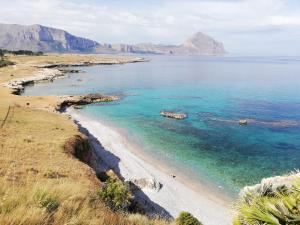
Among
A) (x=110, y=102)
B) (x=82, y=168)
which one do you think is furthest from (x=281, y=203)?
(x=110, y=102)

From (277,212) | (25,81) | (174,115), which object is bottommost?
(174,115)

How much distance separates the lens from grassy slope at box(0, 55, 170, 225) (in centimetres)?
851

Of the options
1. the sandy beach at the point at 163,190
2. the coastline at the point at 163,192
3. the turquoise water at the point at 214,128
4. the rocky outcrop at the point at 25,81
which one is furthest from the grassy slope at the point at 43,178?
the rocky outcrop at the point at 25,81

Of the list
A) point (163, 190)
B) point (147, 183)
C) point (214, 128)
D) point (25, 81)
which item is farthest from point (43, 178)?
point (25, 81)

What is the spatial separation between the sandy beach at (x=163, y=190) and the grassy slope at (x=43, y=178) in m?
7.30

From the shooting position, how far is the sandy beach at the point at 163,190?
3316 cm

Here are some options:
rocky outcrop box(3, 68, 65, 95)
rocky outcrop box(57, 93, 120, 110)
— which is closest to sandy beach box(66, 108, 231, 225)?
rocky outcrop box(57, 93, 120, 110)

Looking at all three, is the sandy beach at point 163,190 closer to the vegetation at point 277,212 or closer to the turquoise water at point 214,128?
the turquoise water at point 214,128

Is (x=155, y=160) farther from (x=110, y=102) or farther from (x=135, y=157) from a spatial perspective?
(x=110, y=102)

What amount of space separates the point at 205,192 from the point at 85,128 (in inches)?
1132

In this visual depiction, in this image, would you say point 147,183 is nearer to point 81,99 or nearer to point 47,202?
point 47,202

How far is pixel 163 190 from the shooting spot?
122 feet

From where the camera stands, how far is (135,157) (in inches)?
1876

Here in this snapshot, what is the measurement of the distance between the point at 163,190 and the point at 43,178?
62.6ft
